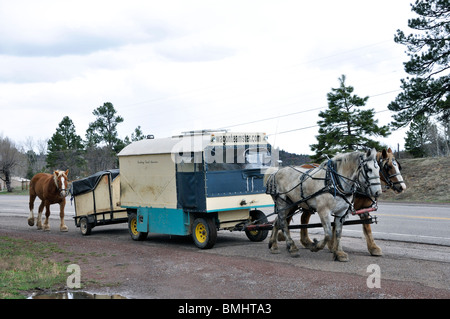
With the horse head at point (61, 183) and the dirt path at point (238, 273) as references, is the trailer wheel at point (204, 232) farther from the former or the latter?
the horse head at point (61, 183)

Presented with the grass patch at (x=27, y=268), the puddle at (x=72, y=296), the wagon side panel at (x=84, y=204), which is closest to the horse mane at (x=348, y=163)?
the puddle at (x=72, y=296)

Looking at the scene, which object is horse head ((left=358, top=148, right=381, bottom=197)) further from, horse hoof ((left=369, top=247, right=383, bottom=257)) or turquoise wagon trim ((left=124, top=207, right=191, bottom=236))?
turquoise wagon trim ((left=124, top=207, right=191, bottom=236))

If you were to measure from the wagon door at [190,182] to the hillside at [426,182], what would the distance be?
17.8 meters

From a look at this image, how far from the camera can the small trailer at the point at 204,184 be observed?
Answer: 11.9 m

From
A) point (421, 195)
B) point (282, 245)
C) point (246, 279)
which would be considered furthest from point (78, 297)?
point (421, 195)

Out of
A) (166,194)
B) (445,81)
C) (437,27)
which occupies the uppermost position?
(437,27)

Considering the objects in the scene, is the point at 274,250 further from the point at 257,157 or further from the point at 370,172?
the point at 370,172

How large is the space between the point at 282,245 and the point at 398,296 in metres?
5.24

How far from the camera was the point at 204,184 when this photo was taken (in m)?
11.7

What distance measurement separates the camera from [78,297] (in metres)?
7.81

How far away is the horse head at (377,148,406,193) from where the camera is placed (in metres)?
9.79

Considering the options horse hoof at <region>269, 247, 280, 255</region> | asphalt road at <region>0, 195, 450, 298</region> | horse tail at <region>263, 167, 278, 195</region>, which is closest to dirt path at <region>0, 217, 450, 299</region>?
asphalt road at <region>0, 195, 450, 298</region>

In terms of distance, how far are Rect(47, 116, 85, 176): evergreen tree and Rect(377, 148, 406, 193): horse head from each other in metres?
57.2
